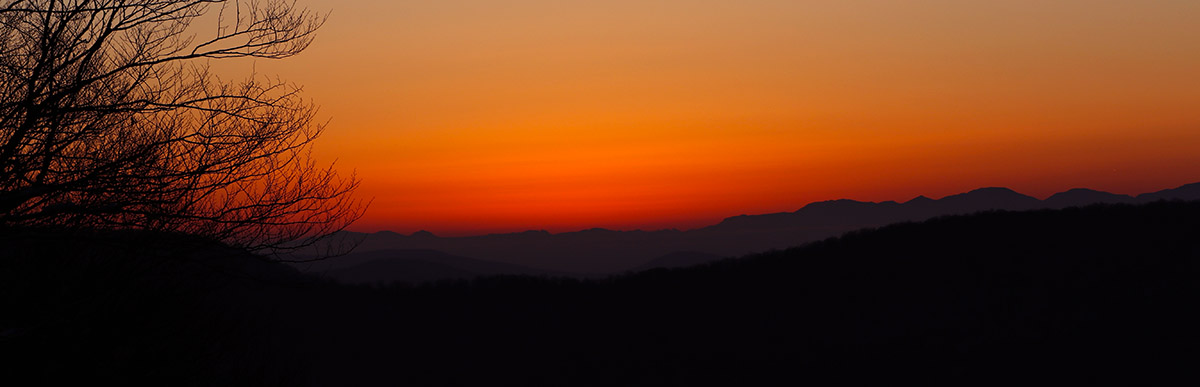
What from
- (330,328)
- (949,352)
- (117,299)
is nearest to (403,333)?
(330,328)

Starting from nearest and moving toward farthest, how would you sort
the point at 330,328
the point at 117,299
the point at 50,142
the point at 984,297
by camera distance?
the point at 50,142 < the point at 117,299 < the point at 984,297 < the point at 330,328

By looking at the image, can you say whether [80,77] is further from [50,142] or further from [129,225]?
[129,225]

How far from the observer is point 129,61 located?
11922 mm

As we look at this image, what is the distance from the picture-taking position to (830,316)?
80.9 meters

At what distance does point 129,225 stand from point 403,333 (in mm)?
84953

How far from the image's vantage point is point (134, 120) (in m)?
12.0

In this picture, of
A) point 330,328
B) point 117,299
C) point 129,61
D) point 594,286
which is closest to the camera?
point 129,61

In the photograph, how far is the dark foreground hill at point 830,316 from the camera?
69.1 m

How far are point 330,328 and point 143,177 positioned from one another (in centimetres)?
8640

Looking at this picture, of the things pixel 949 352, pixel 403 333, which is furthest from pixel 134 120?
pixel 403 333

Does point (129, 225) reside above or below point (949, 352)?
above

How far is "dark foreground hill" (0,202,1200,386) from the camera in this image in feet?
227

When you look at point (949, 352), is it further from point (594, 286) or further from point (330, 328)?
point (330, 328)

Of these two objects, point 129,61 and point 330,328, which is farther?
point 330,328
